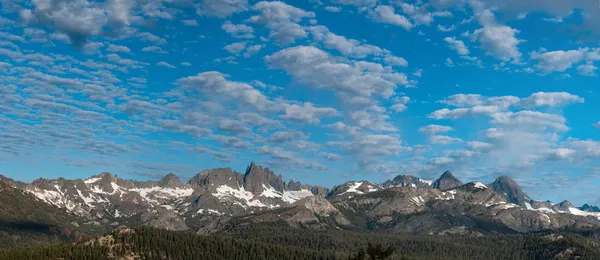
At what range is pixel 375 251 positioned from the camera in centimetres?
13388

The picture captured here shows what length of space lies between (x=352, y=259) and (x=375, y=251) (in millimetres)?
11019

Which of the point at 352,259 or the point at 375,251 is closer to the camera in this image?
the point at 375,251

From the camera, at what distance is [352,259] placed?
469 ft
